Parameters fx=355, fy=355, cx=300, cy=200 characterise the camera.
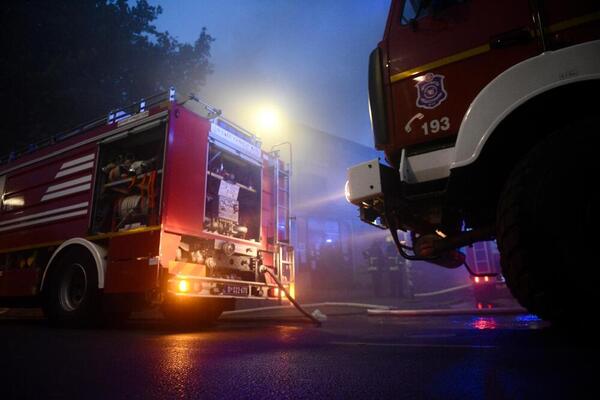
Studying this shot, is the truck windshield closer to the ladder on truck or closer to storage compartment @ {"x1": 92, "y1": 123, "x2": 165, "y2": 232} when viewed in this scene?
storage compartment @ {"x1": 92, "y1": 123, "x2": 165, "y2": 232}

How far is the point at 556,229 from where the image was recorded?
1.88 m

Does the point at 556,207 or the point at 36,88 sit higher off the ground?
the point at 36,88

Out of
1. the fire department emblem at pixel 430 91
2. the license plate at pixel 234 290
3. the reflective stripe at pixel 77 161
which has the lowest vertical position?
the license plate at pixel 234 290

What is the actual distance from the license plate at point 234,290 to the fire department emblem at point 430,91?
3.14 meters

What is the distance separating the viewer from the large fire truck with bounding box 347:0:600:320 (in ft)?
6.19

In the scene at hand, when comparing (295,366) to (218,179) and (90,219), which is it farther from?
(90,219)

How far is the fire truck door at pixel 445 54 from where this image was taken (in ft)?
8.30

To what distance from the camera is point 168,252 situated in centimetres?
430

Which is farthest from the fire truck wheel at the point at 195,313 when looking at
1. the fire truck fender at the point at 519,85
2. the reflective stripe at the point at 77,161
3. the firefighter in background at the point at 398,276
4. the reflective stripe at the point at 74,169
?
the firefighter in background at the point at 398,276

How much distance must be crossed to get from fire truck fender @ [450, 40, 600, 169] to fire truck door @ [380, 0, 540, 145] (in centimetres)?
36

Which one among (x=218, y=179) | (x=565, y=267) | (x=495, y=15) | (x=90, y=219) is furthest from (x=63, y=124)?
(x=565, y=267)

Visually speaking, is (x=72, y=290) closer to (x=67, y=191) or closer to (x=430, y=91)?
(x=67, y=191)

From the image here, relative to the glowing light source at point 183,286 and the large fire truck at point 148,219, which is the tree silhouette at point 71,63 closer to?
the large fire truck at point 148,219

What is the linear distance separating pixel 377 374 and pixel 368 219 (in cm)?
165
